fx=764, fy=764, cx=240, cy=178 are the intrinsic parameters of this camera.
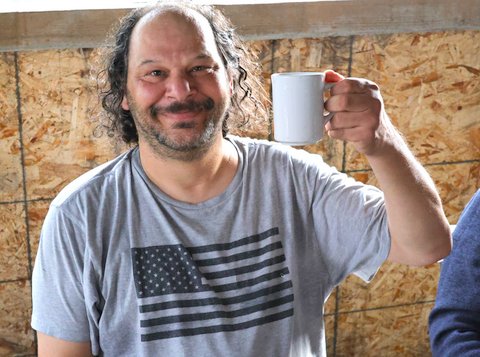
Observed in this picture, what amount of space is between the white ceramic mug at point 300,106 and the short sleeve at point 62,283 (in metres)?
0.48

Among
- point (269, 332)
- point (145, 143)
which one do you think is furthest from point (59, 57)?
point (269, 332)

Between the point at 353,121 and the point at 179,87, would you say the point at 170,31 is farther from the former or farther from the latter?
the point at 353,121

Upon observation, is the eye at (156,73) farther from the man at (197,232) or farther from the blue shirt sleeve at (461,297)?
the blue shirt sleeve at (461,297)

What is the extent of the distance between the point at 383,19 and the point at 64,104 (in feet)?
3.61

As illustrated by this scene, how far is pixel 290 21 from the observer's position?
251 centimetres

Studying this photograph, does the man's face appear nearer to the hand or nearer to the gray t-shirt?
the gray t-shirt

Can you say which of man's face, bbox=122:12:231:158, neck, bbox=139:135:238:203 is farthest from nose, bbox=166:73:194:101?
neck, bbox=139:135:238:203

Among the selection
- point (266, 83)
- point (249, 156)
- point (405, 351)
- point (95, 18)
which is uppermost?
point (95, 18)

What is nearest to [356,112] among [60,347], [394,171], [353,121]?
[353,121]

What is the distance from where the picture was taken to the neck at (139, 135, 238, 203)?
1.59 metres

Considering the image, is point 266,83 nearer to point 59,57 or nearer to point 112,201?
point 59,57

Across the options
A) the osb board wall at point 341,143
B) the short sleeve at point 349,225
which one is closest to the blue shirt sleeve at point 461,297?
the short sleeve at point 349,225

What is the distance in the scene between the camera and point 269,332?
155cm

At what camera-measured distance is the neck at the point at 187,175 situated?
1593mm
